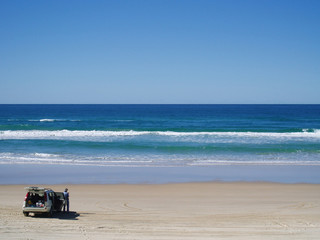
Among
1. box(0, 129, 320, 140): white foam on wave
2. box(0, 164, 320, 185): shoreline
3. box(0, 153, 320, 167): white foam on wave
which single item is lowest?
box(0, 164, 320, 185): shoreline

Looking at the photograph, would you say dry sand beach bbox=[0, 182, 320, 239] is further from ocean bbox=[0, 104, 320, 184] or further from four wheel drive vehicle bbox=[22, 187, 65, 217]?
ocean bbox=[0, 104, 320, 184]

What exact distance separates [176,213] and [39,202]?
4.74 metres

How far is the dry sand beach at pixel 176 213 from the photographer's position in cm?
887

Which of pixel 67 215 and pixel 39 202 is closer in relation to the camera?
pixel 39 202

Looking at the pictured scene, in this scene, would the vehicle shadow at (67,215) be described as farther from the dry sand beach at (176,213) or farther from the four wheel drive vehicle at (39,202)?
the four wheel drive vehicle at (39,202)

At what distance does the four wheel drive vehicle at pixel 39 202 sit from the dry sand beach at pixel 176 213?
0.90 feet

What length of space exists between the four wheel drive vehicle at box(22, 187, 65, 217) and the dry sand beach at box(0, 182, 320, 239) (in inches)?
10.7

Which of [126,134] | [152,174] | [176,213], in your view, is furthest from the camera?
[126,134]

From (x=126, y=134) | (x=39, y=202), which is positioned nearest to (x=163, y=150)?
(x=126, y=134)

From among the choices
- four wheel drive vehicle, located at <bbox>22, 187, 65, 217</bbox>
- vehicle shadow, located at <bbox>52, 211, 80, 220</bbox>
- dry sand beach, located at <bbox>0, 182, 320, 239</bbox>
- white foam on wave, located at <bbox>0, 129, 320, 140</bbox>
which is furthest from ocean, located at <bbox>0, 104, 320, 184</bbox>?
four wheel drive vehicle, located at <bbox>22, 187, 65, 217</bbox>

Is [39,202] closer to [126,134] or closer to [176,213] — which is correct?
[176,213]

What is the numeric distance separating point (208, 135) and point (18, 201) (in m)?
23.6

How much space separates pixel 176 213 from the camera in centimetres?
1109

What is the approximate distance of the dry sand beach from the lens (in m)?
8.87
